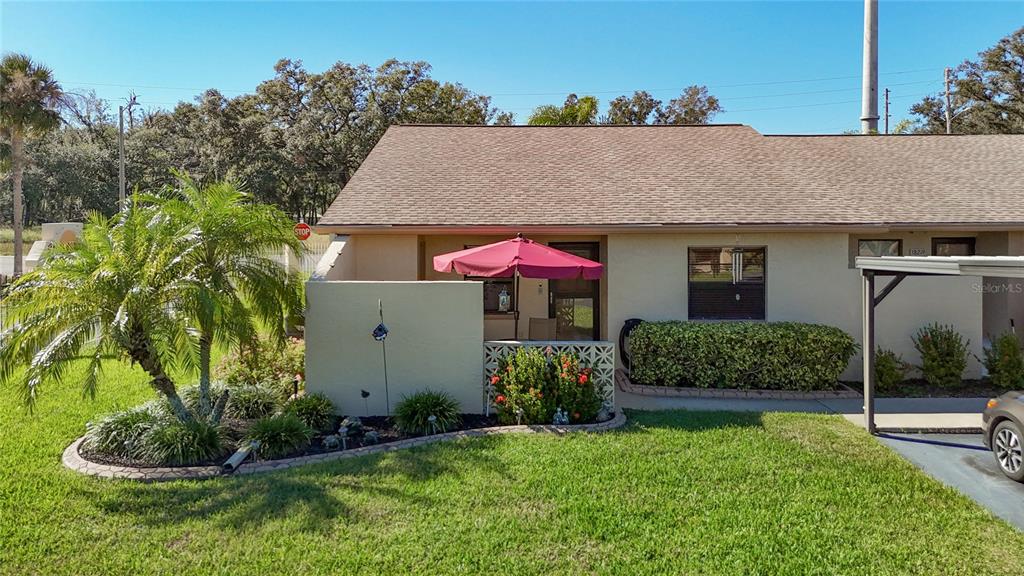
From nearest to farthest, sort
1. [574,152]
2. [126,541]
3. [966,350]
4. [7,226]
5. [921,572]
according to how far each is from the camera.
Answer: [921,572], [126,541], [966,350], [574,152], [7,226]

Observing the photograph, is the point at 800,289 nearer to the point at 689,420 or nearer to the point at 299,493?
the point at 689,420

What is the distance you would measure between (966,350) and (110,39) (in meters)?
17.4

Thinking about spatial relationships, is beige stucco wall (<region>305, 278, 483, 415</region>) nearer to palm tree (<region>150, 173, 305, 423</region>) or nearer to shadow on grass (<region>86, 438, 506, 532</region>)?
palm tree (<region>150, 173, 305, 423</region>)

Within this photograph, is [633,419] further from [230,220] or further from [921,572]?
[230,220]

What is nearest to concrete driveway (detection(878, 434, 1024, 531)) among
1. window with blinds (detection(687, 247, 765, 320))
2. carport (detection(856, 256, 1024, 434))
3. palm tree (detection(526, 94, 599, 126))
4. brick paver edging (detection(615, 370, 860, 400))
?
carport (detection(856, 256, 1024, 434))

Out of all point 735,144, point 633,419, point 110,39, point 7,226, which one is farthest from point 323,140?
point 7,226

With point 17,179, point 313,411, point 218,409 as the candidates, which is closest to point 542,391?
point 313,411

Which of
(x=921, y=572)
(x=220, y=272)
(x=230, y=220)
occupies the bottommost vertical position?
(x=921, y=572)

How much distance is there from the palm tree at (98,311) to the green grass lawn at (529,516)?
1247 mm

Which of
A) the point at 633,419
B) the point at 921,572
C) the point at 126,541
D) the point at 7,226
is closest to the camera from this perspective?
the point at 921,572

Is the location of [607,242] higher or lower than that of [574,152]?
lower

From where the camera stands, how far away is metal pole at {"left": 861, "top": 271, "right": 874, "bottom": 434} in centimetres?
736

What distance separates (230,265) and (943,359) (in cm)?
1165

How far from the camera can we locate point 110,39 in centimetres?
1094
